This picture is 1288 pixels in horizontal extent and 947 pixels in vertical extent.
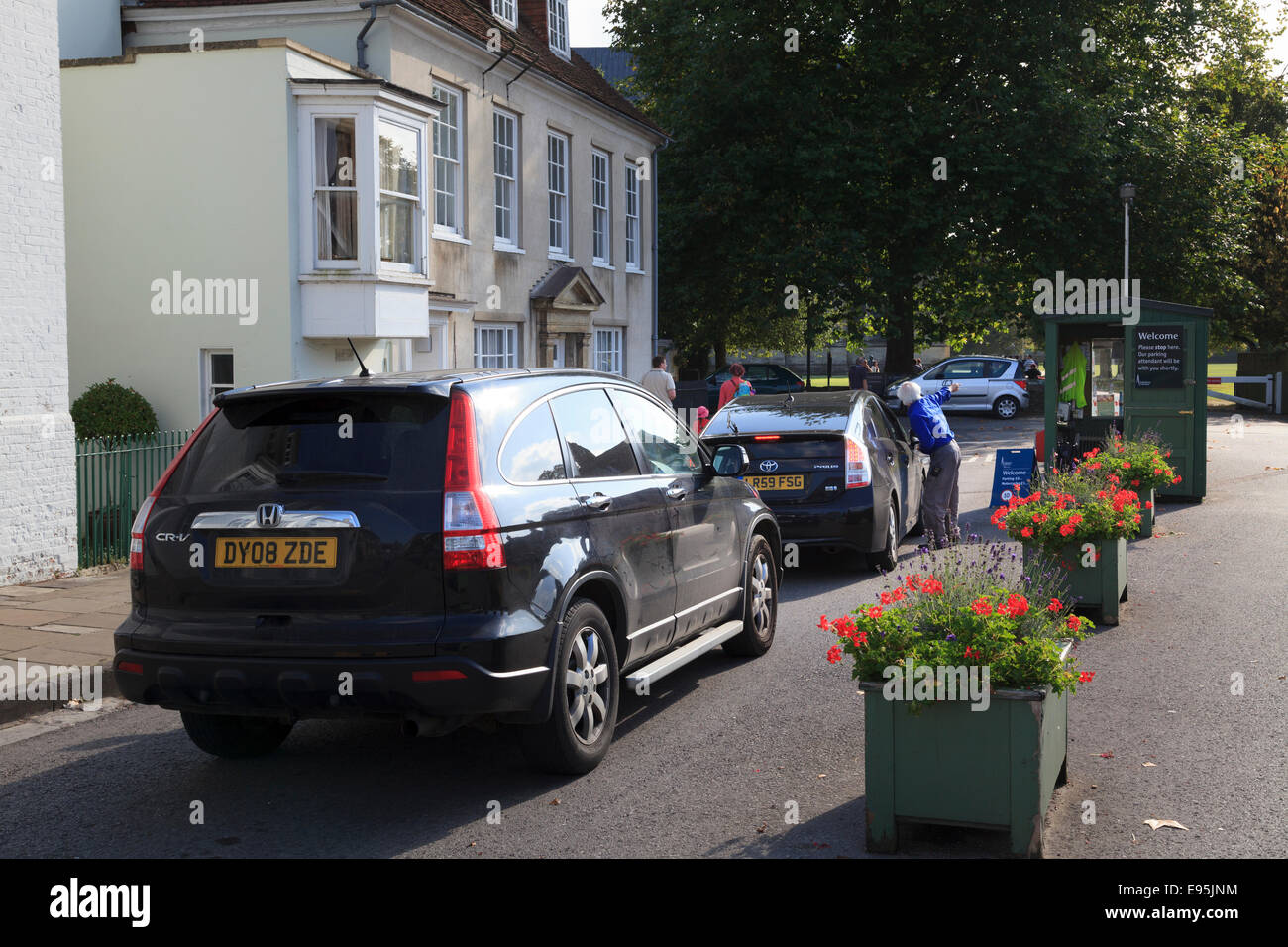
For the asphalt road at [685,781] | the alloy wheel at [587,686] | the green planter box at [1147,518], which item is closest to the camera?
the asphalt road at [685,781]

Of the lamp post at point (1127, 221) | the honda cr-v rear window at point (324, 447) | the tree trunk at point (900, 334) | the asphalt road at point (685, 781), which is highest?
the lamp post at point (1127, 221)

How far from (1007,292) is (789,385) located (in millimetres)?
10565

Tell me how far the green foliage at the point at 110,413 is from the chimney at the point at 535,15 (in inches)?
504

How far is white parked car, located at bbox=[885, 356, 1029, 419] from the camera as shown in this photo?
38594 millimetres

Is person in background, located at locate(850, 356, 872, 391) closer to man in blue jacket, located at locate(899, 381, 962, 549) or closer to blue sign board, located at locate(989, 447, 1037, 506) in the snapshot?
blue sign board, located at locate(989, 447, 1037, 506)

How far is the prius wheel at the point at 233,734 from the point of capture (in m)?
6.22

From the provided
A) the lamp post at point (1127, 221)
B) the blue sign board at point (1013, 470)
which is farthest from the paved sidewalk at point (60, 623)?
the lamp post at point (1127, 221)

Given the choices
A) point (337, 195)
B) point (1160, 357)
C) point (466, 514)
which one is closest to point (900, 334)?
point (1160, 357)

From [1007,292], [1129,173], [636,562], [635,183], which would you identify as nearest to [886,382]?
[1007,292]

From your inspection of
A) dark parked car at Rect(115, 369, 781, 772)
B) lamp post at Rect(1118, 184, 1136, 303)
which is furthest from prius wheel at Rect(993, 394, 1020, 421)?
dark parked car at Rect(115, 369, 781, 772)

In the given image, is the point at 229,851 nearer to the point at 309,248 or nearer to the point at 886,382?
the point at 309,248

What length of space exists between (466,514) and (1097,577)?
5.55 meters

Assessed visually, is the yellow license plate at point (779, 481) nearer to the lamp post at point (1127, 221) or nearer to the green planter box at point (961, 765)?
the green planter box at point (961, 765)

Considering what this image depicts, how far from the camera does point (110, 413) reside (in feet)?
51.8
